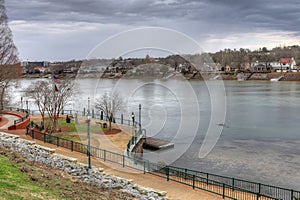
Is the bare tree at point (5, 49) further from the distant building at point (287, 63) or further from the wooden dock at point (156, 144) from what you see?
the distant building at point (287, 63)

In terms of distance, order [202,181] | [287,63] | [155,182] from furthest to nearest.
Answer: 1. [287,63]
2. [202,181]
3. [155,182]

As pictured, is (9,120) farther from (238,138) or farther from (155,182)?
(238,138)

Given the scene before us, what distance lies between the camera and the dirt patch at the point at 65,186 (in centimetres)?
1188

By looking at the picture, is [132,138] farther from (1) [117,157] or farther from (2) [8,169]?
(2) [8,169]

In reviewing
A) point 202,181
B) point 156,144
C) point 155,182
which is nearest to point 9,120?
point 156,144

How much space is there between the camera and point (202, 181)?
18250 millimetres

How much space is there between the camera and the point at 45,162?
17.4 m

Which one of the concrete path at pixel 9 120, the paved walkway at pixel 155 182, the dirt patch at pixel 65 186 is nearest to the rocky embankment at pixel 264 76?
the concrete path at pixel 9 120

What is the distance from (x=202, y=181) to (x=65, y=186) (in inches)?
328

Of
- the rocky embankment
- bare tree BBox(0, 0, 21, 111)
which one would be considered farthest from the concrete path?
the rocky embankment

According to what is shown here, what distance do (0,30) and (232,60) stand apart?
148m

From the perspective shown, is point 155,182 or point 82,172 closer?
point 82,172

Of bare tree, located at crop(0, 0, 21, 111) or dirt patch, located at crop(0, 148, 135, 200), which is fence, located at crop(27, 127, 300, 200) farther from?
bare tree, located at crop(0, 0, 21, 111)

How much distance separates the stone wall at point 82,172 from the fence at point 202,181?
2729 millimetres
